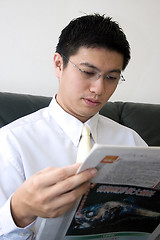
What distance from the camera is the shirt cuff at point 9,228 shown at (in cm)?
77

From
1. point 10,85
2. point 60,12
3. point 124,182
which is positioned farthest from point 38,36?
point 124,182

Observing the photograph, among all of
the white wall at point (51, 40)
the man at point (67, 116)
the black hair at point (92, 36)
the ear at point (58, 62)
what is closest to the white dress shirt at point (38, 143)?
the man at point (67, 116)

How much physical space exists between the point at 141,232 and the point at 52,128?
0.46m

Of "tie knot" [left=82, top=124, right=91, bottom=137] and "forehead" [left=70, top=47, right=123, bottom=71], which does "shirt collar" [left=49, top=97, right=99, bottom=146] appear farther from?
"forehead" [left=70, top=47, right=123, bottom=71]

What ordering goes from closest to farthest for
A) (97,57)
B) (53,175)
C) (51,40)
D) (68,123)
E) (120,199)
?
1. (53,175)
2. (120,199)
3. (97,57)
4. (68,123)
5. (51,40)

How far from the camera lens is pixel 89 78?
1.01 m

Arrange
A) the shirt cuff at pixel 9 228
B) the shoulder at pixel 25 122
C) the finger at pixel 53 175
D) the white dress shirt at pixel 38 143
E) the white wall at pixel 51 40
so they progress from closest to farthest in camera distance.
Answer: the finger at pixel 53 175 → the shirt cuff at pixel 9 228 → the white dress shirt at pixel 38 143 → the shoulder at pixel 25 122 → the white wall at pixel 51 40

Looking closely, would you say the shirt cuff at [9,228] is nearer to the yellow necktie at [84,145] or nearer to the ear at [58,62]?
the yellow necktie at [84,145]

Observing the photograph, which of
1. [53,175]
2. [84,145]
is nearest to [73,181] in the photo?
[53,175]

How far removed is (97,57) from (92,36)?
0.27 feet

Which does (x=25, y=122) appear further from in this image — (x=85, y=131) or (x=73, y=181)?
(x=73, y=181)

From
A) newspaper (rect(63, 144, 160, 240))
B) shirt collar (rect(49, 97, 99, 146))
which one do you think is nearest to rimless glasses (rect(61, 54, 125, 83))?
shirt collar (rect(49, 97, 99, 146))

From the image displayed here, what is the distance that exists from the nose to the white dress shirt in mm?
153

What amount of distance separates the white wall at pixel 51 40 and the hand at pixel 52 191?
0.96 meters
